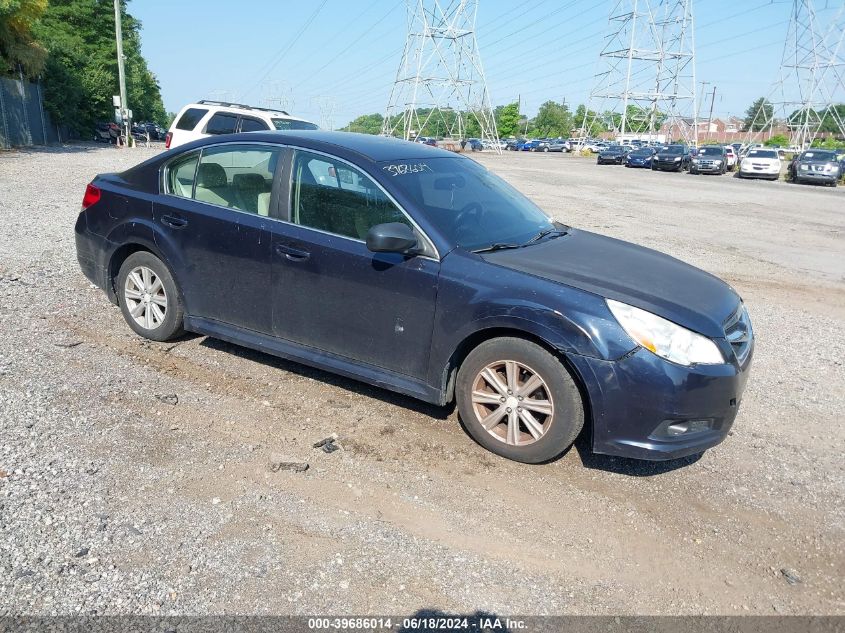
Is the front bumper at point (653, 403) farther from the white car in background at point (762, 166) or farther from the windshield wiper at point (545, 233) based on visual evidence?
the white car in background at point (762, 166)

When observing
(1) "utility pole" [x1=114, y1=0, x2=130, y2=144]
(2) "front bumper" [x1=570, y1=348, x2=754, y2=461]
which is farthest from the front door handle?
(1) "utility pole" [x1=114, y1=0, x2=130, y2=144]

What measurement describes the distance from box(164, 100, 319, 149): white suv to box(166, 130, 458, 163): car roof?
9.37 metres

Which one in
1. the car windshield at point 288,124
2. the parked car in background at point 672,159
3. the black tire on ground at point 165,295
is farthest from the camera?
the parked car in background at point 672,159

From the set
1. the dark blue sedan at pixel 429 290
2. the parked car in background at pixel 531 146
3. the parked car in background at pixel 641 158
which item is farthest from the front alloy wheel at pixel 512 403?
the parked car in background at pixel 531 146

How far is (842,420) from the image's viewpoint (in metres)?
4.82

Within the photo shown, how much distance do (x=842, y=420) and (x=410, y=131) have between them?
58.4 m

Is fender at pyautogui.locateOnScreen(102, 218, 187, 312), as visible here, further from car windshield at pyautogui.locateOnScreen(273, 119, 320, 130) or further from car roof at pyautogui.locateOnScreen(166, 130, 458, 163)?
car windshield at pyautogui.locateOnScreen(273, 119, 320, 130)

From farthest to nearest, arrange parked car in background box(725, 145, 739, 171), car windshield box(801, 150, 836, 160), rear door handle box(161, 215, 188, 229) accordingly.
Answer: parked car in background box(725, 145, 739, 171) → car windshield box(801, 150, 836, 160) → rear door handle box(161, 215, 188, 229)

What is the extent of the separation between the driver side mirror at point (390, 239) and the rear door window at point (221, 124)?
11.7 m

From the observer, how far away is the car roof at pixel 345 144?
4.55 m

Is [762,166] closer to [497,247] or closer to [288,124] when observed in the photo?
[288,124]

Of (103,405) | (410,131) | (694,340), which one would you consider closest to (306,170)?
(103,405)

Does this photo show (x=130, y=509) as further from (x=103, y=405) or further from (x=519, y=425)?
(x=519, y=425)

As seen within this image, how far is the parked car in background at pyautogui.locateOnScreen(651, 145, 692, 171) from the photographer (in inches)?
1565
